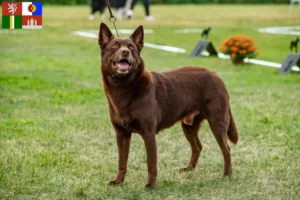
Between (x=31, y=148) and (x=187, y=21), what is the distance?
25752mm

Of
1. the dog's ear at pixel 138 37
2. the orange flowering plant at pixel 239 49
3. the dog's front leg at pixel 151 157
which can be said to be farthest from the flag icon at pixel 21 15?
the orange flowering plant at pixel 239 49

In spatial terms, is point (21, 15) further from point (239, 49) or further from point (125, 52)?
point (239, 49)

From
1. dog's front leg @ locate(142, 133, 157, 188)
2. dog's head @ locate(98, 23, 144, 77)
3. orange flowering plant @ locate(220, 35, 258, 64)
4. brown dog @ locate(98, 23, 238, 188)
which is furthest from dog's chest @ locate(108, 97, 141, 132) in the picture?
orange flowering plant @ locate(220, 35, 258, 64)

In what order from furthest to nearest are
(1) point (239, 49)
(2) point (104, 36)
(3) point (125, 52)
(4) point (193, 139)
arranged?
(1) point (239, 49) < (4) point (193, 139) < (2) point (104, 36) < (3) point (125, 52)

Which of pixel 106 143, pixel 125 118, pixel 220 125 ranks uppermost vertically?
pixel 125 118

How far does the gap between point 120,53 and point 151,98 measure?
650 mm

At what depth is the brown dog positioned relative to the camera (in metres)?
5.86

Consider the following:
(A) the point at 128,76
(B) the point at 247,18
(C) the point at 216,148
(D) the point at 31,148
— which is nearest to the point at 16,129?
(D) the point at 31,148

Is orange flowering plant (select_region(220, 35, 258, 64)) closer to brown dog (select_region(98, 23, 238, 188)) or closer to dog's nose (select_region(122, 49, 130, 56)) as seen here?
brown dog (select_region(98, 23, 238, 188))

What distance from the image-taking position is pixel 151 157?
605cm

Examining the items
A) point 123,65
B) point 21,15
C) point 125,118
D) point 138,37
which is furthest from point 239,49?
point 123,65

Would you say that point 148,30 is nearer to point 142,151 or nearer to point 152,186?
point 142,151

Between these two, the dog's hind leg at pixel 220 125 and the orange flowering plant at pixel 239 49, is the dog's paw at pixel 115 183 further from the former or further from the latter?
Result: the orange flowering plant at pixel 239 49

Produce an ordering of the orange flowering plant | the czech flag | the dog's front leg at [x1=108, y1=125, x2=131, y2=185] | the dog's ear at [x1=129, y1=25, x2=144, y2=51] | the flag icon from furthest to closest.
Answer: the orange flowering plant, the czech flag, the flag icon, the dog's front leg at [x1=108, y1=125, x2=131, y2=185], the dog's ear at [x1=129, y1=25, x2=144, y2=51]
